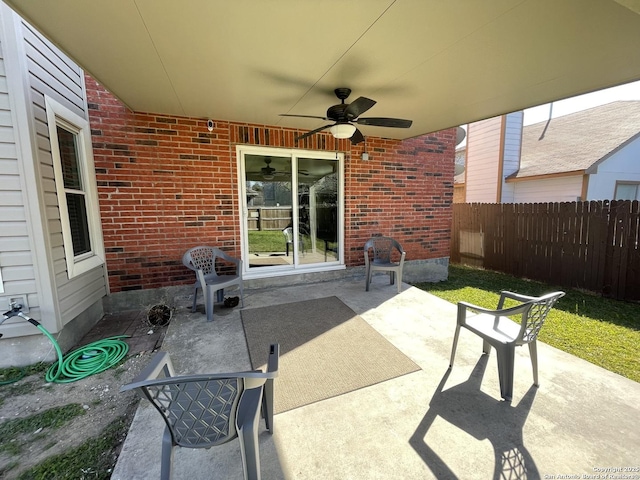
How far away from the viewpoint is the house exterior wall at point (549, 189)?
709cm

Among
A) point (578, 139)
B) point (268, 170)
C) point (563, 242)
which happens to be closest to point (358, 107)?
point (268, 170)

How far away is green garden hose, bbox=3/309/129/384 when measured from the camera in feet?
7.75

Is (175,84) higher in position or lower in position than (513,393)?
higher

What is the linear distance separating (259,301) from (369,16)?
3.40 metres

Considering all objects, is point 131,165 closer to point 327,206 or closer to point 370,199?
point 327,206

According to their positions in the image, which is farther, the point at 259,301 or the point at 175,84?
the point at 259,301

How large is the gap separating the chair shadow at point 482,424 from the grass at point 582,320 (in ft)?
4.15

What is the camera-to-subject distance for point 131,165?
Result: 142 inches

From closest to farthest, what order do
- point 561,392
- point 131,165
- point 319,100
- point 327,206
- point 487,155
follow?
point 561,392, point 319,100, point 131,165, point 327,206, point 487,155

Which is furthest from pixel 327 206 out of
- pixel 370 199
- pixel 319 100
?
pixel 319 100

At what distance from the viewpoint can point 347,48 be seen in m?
2.17

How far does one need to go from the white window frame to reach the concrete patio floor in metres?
1.71

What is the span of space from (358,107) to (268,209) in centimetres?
243

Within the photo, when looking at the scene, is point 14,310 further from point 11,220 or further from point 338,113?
point 338,113
